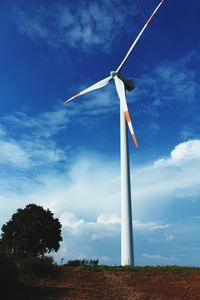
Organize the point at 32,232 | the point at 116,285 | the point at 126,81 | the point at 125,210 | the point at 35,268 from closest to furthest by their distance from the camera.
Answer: the point at 116,285 < the point at 35,268 < the point at 125,210 < the point at 126,81 < the point at 32,232

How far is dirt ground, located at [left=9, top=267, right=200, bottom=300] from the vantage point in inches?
1084

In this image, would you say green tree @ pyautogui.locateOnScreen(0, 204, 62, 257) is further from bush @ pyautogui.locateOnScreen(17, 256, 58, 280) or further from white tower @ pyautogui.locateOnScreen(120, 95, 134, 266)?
bush @ pyautogui.locateOnScreen(17, 256, 58, 280)

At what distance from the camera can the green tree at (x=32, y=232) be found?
62.5 m

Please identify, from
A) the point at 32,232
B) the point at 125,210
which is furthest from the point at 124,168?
the point at 32,232

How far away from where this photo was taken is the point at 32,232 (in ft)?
204

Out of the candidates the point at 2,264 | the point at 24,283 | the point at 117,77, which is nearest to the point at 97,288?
the point at 24,283

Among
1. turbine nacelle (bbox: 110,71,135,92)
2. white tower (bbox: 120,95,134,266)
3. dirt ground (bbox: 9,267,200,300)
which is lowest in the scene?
dirt ground (bbox: 9,267,200,300)

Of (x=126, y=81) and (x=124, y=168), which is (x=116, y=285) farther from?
(x=126, y=81)

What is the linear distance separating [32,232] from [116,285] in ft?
107

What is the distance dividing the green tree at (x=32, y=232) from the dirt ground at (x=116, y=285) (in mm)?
25370

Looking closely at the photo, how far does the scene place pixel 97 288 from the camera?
99.8 ft

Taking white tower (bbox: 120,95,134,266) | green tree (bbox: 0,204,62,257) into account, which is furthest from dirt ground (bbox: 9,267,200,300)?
green tree (bbox: 0,204,62,257)

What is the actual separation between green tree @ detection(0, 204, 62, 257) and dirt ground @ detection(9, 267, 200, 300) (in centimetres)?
2537

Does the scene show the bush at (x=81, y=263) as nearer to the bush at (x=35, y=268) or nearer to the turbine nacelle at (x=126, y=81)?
the bush at (x=35, y=268)
